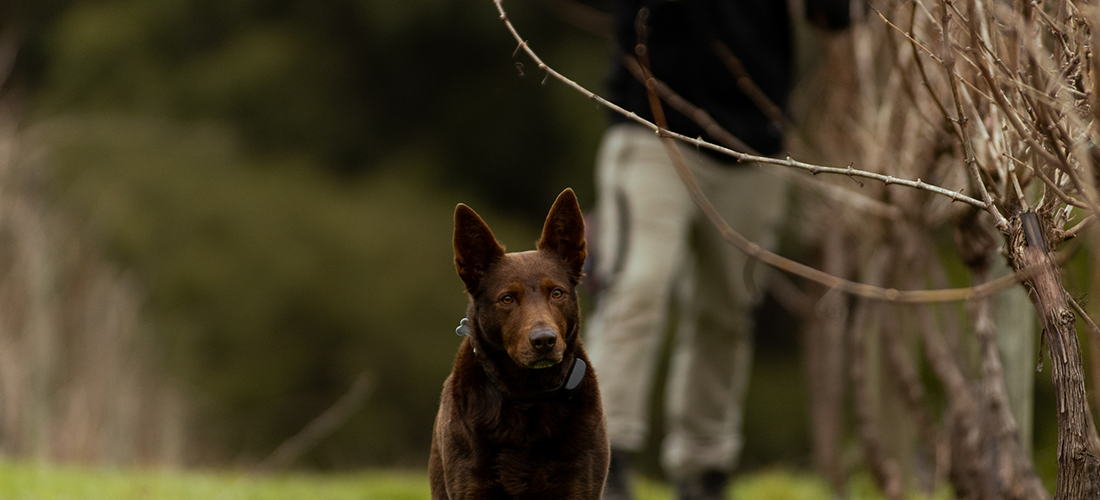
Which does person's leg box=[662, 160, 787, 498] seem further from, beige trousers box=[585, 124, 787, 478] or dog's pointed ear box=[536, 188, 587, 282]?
dog's pointed ear box=[536, 188, 587, 282]

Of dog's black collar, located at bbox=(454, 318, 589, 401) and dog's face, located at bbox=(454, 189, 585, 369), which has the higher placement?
dog's face, located at bbox=(454, 189, 585, 369)

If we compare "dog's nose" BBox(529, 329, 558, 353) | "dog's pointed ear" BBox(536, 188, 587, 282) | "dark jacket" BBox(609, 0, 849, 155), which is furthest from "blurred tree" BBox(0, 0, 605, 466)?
"dog's nose" BBox(529, 329, 558, 353)

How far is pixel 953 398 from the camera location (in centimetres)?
327

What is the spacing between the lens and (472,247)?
1.89 m

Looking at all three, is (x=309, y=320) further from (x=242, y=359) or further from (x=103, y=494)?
(x=103, y=494)

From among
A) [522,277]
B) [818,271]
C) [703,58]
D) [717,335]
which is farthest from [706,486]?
[522,277]

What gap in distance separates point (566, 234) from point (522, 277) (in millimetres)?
131

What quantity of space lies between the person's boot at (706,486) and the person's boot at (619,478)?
47cm

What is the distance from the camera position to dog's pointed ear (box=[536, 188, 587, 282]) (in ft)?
6.21

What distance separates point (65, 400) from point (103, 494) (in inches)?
120

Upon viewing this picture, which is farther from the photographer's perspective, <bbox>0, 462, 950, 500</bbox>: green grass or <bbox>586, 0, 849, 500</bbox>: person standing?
<bbox>0, 462, 950, 500</bbox>: green grass

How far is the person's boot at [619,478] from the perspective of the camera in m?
3.11

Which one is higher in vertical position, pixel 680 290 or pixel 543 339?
pixel 680 290

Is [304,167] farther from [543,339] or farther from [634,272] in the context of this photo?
[543,339]
